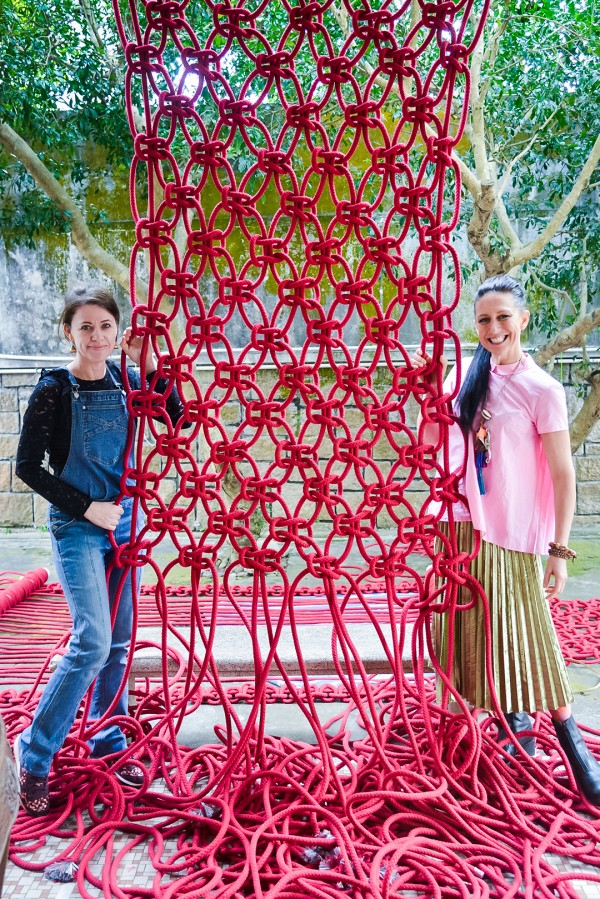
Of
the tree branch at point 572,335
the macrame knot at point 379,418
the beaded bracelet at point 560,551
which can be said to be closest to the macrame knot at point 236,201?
the macrame knot at point 379,418

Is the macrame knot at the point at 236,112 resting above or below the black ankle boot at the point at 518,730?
above

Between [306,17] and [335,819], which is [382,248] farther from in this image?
[335,819]

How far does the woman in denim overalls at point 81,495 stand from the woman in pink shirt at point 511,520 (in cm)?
79

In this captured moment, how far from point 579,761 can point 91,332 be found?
5.29 ft

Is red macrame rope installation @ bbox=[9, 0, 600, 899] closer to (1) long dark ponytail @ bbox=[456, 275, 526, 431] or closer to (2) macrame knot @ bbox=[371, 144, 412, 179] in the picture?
(2) macrame knot @ bbox=[371, 144, 412, 179]

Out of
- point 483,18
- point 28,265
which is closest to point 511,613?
point 483,18

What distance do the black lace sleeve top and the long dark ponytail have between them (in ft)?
2.36

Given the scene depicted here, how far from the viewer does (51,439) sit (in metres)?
1.81

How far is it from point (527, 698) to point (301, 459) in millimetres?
843

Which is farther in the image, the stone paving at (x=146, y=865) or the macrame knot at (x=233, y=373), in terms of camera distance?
the macrame knot at (x=233, y=373)

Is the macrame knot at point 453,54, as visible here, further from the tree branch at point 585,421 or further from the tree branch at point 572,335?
the tree branch at point 585,421

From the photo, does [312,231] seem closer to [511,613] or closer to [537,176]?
[537,176]

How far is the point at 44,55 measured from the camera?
440cm

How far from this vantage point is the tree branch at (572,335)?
408 cm
